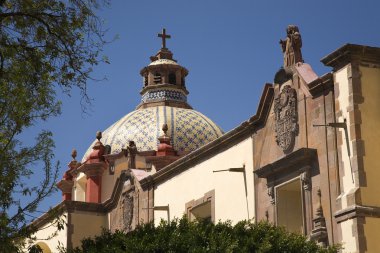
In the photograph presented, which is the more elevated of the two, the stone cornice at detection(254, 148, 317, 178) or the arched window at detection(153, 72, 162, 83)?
the arched window at detection(153, 72, 162, 83)

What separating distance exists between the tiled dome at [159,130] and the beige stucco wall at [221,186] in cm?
1358

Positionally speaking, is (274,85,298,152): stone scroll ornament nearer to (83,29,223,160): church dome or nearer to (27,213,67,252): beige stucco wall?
(27,213,67,252): beige stucco wall

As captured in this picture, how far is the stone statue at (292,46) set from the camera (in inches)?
896

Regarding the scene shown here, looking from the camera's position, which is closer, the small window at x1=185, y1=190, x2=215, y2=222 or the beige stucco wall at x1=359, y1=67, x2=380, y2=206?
the beige stucco wall at x1=359, y1=67, x2=380, y2=206

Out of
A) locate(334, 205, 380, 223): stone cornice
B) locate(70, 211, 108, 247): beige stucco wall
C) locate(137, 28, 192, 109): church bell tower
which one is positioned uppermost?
locate(137, 28, 192, 109): church bell tower

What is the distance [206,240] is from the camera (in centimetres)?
1769

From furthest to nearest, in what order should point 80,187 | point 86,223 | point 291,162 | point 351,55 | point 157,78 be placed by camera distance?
point 157,78, point 80,187, point 86,223, point 291,162, point 351,55

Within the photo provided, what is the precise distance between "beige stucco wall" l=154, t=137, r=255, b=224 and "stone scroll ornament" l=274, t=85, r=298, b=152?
1723mm

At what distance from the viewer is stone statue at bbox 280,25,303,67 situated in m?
22.8

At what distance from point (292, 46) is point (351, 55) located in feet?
8.79

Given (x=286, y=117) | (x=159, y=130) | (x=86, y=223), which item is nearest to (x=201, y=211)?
(x=286, y=117)

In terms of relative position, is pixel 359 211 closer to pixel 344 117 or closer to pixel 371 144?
pixel 371 144

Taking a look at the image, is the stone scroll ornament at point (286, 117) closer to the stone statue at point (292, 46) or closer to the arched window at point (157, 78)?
the stone statue at point (292, 46)

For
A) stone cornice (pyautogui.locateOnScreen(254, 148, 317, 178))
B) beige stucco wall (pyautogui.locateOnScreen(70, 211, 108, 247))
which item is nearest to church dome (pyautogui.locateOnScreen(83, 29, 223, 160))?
beige stucco wall (pyautogui.locateOnScreen(70, 211, 108, 247))
